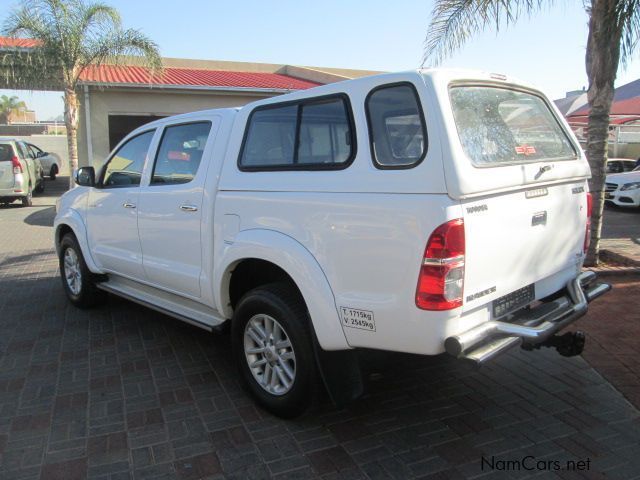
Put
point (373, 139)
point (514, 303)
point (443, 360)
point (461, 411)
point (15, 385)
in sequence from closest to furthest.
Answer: point (373, 139) < point (514, 303) < point (461, 411) < point (15, 385) < point (443, 360)

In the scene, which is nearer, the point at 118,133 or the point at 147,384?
the point at 147,384

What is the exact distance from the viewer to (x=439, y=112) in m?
2.77

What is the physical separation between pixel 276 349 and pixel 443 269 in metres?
1.31

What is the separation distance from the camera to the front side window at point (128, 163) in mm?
4812

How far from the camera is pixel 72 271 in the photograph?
5848 millimetres

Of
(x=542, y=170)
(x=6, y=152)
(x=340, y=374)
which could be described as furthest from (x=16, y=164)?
(x=542, y=170)

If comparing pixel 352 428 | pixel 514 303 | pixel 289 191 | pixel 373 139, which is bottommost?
pixel 352 428

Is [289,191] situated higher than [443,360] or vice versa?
[289,191]

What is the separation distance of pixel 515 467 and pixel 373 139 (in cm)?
193

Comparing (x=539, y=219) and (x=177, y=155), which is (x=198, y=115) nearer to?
(x=177, y=155)

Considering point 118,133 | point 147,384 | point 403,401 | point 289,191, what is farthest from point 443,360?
point 118,133

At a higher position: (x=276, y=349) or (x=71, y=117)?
(x=71, y=117)

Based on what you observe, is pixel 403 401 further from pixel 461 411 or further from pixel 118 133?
pixel 118 133

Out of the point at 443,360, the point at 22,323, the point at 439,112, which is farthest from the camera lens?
the point at 22,323
